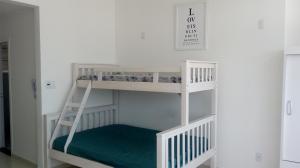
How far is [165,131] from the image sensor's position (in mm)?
2422

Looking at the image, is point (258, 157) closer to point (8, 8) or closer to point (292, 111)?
point (292, 111)

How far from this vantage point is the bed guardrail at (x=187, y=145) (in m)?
2.36

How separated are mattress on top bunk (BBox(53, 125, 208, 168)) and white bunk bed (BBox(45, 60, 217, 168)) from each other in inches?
2.7

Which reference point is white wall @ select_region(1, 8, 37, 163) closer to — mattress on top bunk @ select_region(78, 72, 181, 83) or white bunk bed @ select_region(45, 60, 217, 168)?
white bunk bed @ select_region(45, 60, 217, 168)

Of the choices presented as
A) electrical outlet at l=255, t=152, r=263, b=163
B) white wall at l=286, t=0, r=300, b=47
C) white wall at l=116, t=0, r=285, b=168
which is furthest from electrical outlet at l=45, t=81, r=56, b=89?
white wall at l=286, t=0, r=300, b=47

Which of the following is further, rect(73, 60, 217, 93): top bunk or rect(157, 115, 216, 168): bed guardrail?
rect(73, 60, 217, 93): top bunk

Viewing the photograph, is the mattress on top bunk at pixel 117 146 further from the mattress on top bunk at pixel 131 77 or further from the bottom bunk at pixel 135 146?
the mattress on top bunk at pixel 131 77

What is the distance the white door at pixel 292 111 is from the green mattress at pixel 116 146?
4.48 feet

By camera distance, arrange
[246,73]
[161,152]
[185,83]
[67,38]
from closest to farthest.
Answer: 1. [161,152]
2. [185,83]
3. [246,73]
4. [67,38]

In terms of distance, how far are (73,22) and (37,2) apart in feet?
1.82

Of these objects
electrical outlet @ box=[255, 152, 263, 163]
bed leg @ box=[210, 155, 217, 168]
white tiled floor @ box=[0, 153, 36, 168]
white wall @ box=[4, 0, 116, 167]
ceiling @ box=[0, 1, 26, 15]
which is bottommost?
white tiled floor @ box=[0, 153, 36, 168]

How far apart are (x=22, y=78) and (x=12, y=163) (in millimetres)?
1249

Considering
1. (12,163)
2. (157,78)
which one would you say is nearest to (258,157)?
(157,78)

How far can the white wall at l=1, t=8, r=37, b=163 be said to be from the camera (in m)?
3.76
